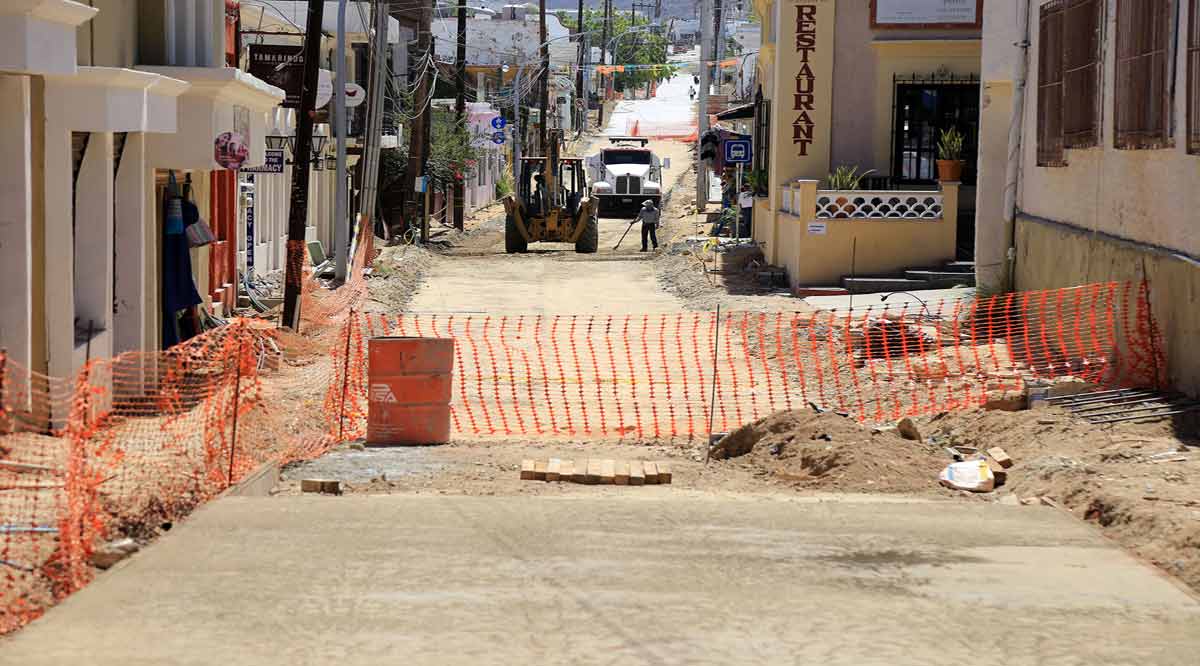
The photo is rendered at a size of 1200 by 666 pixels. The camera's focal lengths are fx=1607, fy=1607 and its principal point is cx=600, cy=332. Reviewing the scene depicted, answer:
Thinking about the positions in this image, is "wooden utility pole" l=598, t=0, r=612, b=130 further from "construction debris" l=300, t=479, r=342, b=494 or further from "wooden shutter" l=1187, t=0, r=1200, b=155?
"construction debris" l=300, t=479, r=342, b=494

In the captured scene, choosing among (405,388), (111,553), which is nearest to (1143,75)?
(405,388)

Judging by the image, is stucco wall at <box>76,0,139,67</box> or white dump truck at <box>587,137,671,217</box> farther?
white dump truck at <box>587,137,671,217</box>

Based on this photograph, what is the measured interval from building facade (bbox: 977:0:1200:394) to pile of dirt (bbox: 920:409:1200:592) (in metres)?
1.34

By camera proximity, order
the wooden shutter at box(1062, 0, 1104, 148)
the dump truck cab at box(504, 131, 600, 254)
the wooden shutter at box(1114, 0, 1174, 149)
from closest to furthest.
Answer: the wooden shutter at box(1114, 0, 1174, 149), the wooden shutter at box(1062, 0, 1104, 148), the dump truck cab at box(504, 131, 600, 254)

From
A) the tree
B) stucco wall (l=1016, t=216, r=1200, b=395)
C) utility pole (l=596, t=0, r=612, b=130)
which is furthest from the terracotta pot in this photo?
the tree

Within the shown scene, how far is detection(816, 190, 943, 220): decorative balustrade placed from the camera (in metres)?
27.7

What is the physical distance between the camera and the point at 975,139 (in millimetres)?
30031

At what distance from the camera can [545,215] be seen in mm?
41156

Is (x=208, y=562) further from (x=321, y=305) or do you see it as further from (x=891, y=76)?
(x=891, y=76)

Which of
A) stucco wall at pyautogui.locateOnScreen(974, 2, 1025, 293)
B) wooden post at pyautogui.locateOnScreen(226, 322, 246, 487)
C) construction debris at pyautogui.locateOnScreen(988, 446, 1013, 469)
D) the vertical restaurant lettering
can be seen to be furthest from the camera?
the vertical restaurant lettering

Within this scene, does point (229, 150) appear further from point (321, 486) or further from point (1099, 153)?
point (1099, 153)

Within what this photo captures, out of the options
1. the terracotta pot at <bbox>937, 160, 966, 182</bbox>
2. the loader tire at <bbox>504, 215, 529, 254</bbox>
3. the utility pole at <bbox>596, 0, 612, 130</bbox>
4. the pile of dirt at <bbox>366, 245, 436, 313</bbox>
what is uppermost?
the utility pole at <bbox>596, 0, 612, 130</bbox>

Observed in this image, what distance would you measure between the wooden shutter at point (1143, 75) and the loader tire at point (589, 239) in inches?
1042

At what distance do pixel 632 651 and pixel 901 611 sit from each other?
136 centimetres
